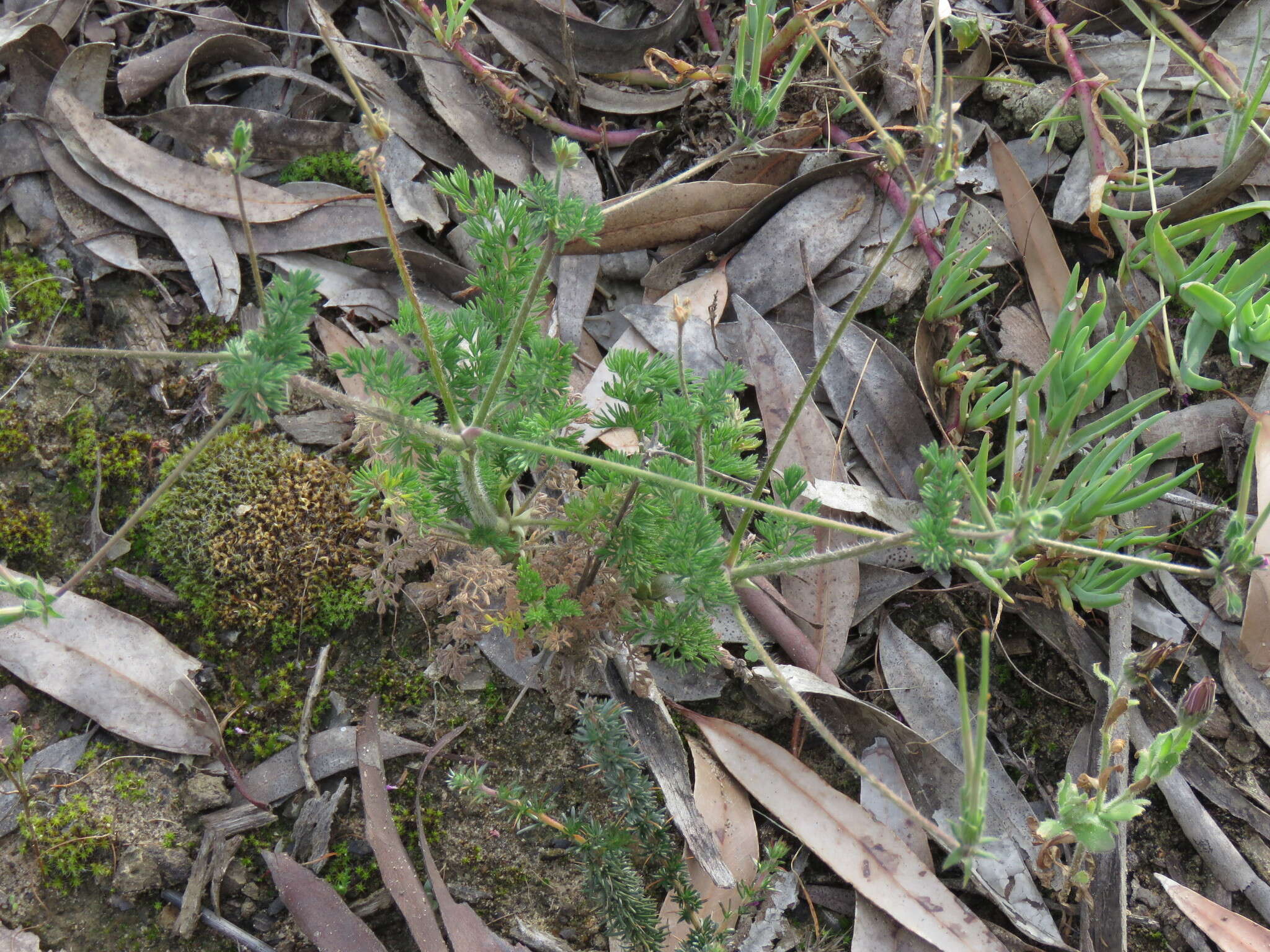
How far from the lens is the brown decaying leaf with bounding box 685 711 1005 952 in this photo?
226 centimetres

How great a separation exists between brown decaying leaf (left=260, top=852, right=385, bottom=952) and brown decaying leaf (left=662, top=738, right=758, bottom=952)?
770 mm

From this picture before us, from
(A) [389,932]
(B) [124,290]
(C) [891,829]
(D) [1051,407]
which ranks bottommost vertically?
(A) [389,932]

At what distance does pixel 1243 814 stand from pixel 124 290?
3.71 meters

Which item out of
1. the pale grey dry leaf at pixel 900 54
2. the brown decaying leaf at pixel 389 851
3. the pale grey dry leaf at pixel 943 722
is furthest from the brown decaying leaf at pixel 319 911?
the pale grey dry leaf at pixel 900 54

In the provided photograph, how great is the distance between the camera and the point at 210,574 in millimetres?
2543

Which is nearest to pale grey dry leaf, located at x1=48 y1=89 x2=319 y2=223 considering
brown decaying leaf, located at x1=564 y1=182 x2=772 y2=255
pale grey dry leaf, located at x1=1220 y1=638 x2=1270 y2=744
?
brown decaying leaf, located at x1=564 y1=182 x2=772 y2=255

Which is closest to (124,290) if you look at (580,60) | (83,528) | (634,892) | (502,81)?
(83,528)

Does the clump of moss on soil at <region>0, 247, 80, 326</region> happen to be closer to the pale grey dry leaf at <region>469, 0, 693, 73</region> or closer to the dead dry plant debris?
the dead dry plant debris

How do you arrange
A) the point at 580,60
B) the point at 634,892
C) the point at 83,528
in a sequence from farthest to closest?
the point at 580,60
the point at 83,528
the point at 634,892

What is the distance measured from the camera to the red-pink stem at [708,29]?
300cm

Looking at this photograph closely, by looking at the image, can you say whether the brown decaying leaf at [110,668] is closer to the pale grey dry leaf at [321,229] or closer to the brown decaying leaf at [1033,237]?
the pale grey dry leaf at [321,229]

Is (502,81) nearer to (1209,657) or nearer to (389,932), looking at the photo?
(389,932)

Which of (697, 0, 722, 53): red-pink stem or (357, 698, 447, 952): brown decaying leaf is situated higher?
(697, 0, 722, 53): red-pink stem

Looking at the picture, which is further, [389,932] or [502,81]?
[502,81]
